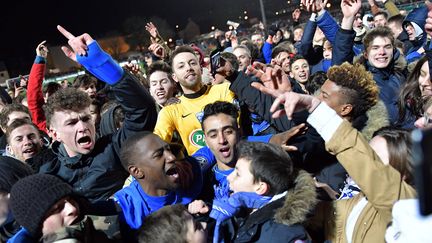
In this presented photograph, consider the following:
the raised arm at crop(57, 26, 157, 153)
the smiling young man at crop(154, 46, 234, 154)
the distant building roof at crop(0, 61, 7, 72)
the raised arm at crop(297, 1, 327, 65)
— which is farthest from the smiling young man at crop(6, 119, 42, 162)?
the distant building roof at crop(0, 61, 7, 72)

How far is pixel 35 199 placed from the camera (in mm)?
1984

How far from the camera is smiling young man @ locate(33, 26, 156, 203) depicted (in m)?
2.87

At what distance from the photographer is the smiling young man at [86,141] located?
2.87 metres

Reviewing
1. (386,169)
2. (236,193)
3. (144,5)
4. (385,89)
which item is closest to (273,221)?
(236,193)

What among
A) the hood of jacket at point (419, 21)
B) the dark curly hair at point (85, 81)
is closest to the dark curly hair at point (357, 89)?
the dark curly hair at point (85, 81)

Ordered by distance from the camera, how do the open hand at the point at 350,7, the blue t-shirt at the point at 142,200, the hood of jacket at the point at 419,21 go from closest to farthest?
the blue t-shirt at the point at 142,200
the open hand at the point at 350,7
the hood of jacket at the point at 419,21

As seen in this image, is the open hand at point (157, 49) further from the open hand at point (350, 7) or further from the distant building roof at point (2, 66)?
the distant building roof at point (2, 66)

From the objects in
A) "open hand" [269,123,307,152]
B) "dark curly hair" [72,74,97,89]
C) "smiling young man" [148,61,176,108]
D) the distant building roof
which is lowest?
"open hand" [269,123,307,152]

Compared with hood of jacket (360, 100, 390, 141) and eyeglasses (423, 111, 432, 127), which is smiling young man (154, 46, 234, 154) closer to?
hood of jacket (360, 100, 390, 141)

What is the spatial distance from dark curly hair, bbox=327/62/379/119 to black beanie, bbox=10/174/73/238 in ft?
7.25

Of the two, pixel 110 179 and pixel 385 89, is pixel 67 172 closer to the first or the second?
pixel 110 179

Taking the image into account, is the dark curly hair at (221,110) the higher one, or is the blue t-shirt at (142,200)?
the dark curly hair at (221,110)

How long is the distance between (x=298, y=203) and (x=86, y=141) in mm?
1771

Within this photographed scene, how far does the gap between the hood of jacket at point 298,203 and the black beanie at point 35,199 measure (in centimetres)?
117
